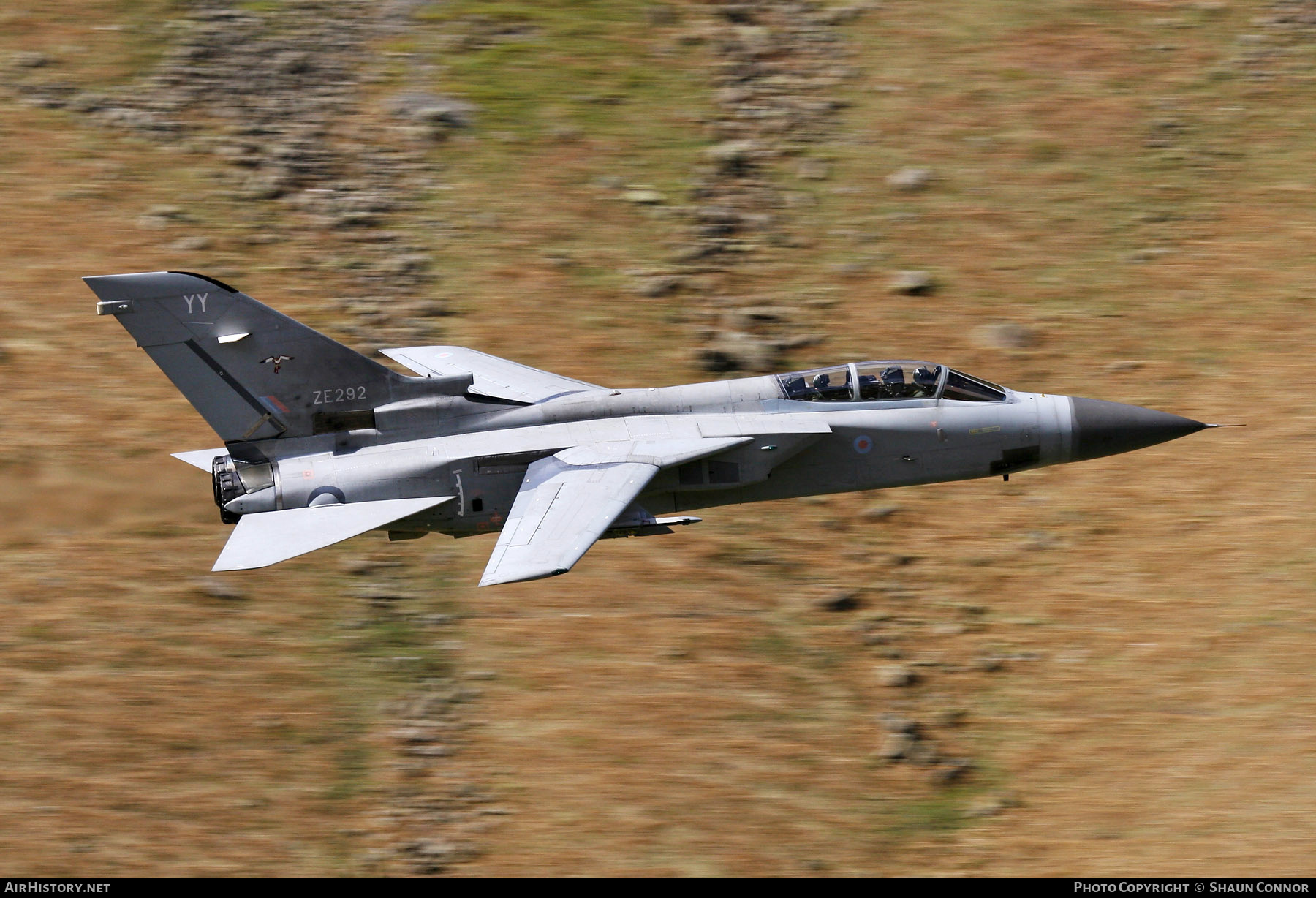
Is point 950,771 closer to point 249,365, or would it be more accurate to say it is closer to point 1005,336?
point 1005,336

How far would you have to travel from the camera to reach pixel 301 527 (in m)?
18.8

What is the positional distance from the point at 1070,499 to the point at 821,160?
11992 millimetres

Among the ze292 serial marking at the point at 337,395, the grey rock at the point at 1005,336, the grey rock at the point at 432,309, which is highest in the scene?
the ze292 serial marking at the point at 337,395

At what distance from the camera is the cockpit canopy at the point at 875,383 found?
20.7m

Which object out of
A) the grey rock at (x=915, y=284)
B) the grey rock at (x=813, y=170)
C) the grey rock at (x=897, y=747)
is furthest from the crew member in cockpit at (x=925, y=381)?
the grey rock at (x=813, y=170)

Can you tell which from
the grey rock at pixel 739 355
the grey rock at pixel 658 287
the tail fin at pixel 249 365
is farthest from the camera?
the grey rock at pixel 658 287

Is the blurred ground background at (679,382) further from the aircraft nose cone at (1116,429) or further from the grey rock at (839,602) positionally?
the aircraft nose cone at (1116,429)

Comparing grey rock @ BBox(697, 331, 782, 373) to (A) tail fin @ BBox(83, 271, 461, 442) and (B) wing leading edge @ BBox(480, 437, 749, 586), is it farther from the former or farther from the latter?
(A) tail fin @ BBox(83, 271, 461, 442)

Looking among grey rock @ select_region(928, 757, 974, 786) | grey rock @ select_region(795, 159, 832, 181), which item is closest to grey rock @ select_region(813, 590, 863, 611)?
grey rock @ select_region(928, 757, 974, 786)

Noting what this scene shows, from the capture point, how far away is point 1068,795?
69.4 feet

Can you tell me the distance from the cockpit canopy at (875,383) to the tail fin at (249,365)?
17.0ft

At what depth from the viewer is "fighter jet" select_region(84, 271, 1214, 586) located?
1984 cm

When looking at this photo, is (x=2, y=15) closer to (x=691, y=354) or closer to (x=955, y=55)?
(x=691, y=354)

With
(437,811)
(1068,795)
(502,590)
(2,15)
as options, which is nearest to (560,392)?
(502,590)
